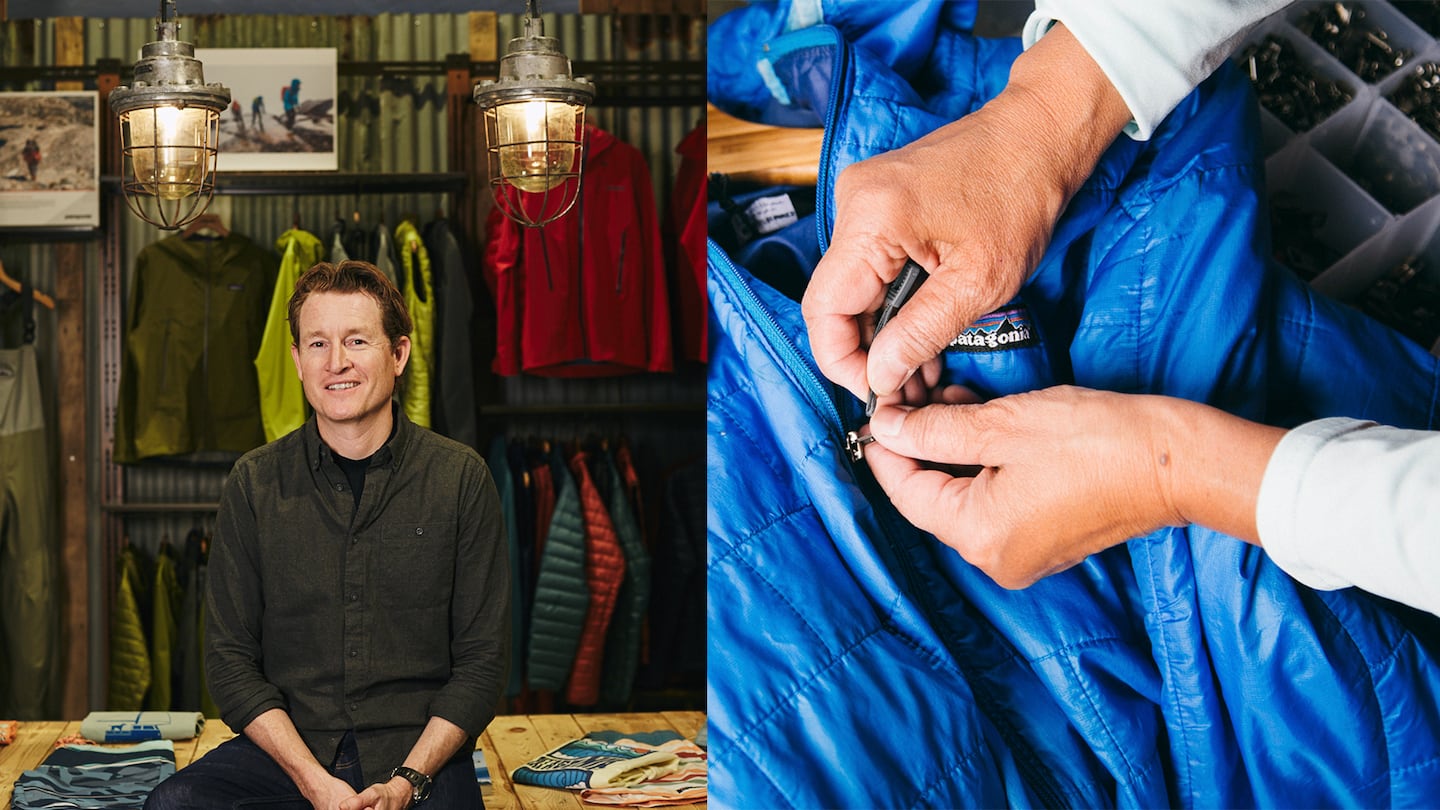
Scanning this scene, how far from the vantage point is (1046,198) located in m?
0.84

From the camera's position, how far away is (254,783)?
1.39m

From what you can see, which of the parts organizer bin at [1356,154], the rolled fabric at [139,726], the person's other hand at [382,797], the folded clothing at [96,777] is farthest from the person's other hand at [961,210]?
the rolled fabric at [139,726]

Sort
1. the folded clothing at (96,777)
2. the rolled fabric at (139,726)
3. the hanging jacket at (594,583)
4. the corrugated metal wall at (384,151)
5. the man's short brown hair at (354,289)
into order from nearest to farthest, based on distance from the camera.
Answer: the man's short brown hair at (354,289), the folded clothing at (96,777), the rolled fabric at (139,726), the hanging jacket at (594,583), the corrugated metal wall at (384,151)

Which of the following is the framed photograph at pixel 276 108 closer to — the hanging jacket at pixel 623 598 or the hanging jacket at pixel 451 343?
the hanging jacket at pixel 451 343

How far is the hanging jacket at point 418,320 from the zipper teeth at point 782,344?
6.30 ft

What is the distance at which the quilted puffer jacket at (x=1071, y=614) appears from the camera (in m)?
0.86

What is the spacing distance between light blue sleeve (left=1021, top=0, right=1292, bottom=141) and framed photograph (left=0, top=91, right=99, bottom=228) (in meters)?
2.71

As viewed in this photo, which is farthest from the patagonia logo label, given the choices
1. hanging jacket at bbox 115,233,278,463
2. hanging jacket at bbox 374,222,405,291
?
hanging jacket at bbox 115,233,278,463

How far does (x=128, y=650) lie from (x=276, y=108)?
1.41 meters

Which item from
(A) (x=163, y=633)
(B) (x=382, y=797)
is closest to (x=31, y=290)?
(A) (x=163, y=633)

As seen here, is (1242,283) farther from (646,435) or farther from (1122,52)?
(646,435)

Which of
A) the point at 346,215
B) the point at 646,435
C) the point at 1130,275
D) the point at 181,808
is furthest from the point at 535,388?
the point at 1130,275

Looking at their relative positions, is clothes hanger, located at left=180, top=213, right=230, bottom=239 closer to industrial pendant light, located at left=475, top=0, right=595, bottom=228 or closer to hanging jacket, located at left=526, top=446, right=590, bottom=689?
hanging jacket, located at left=526, top=446, right=590, bottom=689

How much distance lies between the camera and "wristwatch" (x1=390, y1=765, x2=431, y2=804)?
54.2 inches
